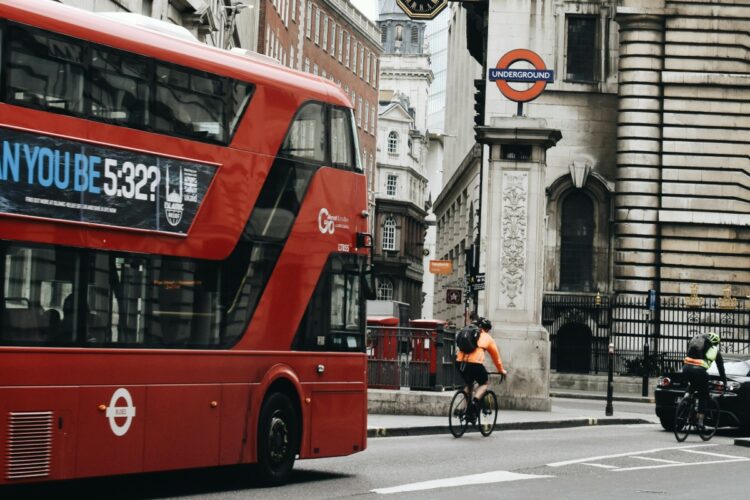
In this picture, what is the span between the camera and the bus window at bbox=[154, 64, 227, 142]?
43.5ft

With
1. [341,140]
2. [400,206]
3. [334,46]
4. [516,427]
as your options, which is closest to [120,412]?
[341,140]

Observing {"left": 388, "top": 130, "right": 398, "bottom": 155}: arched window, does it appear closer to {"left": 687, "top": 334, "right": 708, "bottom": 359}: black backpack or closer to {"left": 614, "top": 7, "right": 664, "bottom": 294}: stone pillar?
{"left": 614, "top": 7, "right": 664, "bottom": 294}: stone pillar

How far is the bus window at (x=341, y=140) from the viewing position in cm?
1583

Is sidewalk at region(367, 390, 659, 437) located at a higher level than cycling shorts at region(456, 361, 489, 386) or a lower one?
lower

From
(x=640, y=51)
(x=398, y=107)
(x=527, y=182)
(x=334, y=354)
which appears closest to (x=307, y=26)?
(x=398, y=107)

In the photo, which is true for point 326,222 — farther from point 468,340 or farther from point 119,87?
point 468,340

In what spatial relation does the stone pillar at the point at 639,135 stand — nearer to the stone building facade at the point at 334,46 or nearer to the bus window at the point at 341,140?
the stone building facade at the point at 334,46

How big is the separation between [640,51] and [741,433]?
24.1 m

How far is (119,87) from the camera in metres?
12.7

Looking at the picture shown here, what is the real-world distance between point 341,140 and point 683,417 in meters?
9.56

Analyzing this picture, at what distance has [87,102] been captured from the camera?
12.4m

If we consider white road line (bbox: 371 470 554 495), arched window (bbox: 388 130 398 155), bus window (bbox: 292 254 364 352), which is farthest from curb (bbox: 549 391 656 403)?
arched window (bbox: 388 130 398 155)

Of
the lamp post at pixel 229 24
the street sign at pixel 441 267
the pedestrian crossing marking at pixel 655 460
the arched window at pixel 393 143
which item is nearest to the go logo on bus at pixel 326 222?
the pedestrian crossing marking at pixel 655 460

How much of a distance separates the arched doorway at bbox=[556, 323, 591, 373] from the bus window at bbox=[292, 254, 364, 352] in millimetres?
29622
